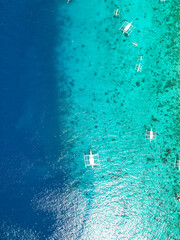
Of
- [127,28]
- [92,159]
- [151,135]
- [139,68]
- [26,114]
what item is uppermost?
[127,28]

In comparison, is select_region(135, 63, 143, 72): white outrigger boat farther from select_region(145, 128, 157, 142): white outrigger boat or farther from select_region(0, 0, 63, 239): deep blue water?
select_region(0, 0, 63, 239): deep blue water

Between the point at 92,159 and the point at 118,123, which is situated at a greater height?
the point at 118,123

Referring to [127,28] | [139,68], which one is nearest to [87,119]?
[139,68]

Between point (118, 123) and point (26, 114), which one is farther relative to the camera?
point (26, 114)

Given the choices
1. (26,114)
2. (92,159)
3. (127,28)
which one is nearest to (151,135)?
(92,159)

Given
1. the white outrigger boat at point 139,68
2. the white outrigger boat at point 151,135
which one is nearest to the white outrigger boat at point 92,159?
the white outrigger boat at point 151,135

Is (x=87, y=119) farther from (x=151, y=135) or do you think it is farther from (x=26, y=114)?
(x=151, y=135)

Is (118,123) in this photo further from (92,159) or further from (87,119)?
(92,159)
